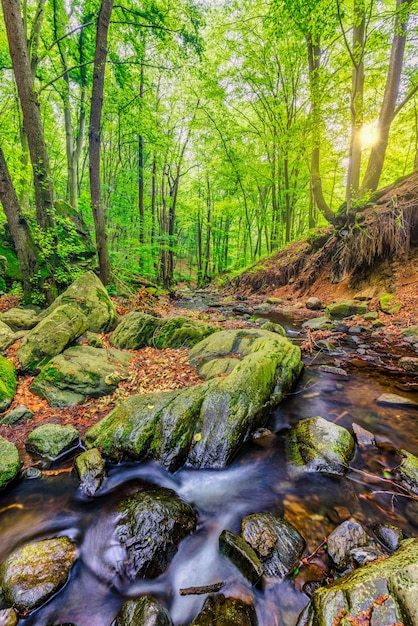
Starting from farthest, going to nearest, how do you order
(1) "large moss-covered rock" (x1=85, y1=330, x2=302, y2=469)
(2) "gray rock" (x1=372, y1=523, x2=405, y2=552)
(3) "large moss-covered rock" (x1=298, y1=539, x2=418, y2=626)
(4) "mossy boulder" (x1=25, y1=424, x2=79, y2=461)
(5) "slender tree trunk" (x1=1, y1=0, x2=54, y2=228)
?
1. (5) "slender tree trunk" (x1=1, y1=0, x2=54, y2=228)
2. (4) "mossy boulder" (x1=25, y1=424, x2=79, y2=461)
3. (1) "large moss-covered rock" (x1=85, y1=330, x2=302, y2=469)
4. (2) "gray rock" (x1=372, y1=523, x2=405, y2=552)
5. (3) "large moss-covered rock" (x1=298, y1=539, x2=418, y2=626)

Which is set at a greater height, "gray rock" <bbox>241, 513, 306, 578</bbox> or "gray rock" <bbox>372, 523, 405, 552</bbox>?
"gray rock" <bbox>372, 523, 405, 552</bbox>

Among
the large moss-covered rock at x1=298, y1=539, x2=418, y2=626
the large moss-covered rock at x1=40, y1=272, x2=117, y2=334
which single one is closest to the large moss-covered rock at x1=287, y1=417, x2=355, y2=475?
the large moss-covered rock at x1=298, y1=539, x2=418, y2=626

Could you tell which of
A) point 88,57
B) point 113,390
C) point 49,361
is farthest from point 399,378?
point 88,57

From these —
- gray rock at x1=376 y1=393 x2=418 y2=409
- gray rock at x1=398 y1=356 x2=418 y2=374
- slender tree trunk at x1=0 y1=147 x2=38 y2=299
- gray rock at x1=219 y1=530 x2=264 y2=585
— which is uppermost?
slender tree trunk at x1=0 y1=147 x2=38 y2=299

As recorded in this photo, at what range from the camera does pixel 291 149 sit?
14398 mm

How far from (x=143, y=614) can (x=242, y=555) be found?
83 centimetres

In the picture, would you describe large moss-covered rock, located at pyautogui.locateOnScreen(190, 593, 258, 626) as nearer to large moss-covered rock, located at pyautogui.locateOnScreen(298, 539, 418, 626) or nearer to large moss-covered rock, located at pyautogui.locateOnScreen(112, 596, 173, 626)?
large moss-covered rock, located at pyautogui.locateOnScreen(112, 596, 173, 626)

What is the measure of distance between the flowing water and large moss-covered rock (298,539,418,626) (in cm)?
66

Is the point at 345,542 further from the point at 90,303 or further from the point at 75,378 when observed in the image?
the point at 90,303

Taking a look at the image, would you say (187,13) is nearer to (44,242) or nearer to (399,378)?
(44,242)

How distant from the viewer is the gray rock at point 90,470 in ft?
9.98

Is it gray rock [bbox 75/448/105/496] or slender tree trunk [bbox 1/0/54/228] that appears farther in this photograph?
slender tree trunk [bbox 1/0/54/228]

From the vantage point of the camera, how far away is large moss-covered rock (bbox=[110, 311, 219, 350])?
6.52 metres

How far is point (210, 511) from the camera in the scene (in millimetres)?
2846
